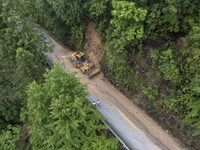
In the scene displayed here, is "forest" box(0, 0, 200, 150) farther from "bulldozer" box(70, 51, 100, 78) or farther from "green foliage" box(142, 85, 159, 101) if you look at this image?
"bulldozer" box(70, 51, 100, 78)

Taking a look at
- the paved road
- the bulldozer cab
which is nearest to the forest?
the paved road

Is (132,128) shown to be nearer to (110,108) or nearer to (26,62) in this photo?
(110,108)

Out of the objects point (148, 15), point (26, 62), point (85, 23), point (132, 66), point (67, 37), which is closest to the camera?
point (148, 15)

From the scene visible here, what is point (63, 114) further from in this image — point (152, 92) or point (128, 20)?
point (128, 20)

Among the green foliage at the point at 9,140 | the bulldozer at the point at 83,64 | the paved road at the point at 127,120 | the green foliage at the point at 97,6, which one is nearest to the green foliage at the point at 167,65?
the paved road at the point at 127,120

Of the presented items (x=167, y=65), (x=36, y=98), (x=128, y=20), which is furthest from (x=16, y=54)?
(x=167, y=65)

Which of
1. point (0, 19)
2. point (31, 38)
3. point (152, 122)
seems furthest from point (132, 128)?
point (0, 19)

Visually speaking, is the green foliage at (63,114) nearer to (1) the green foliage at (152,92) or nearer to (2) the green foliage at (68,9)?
(1) the green foliage at (152,92)
